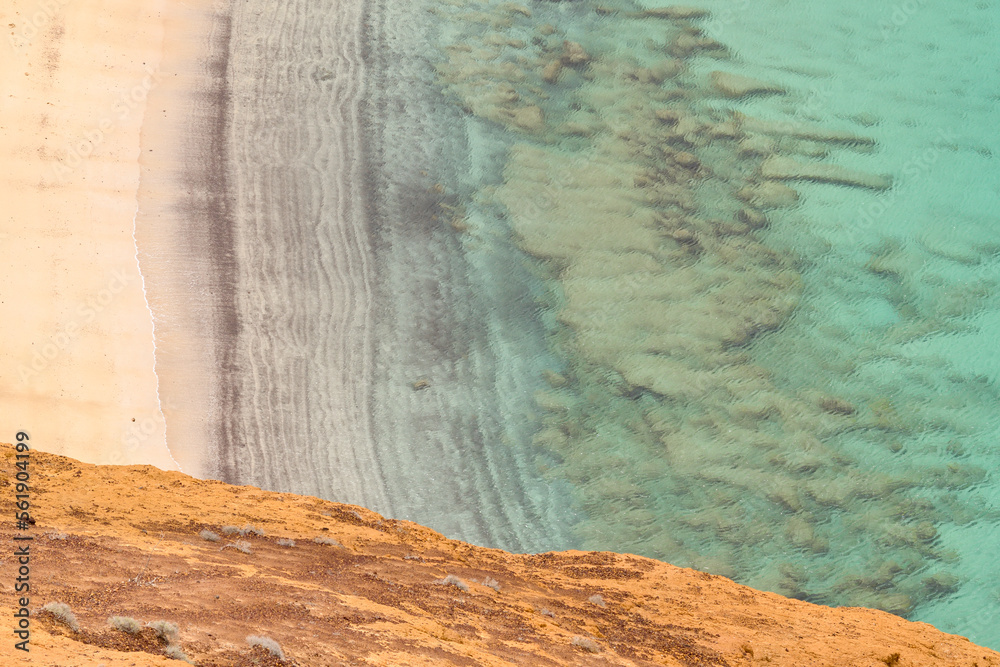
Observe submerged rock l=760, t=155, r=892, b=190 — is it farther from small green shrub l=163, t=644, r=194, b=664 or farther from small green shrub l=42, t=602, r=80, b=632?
small green shrub l=42, t=602, r=80, b=632

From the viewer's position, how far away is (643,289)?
39.7ft

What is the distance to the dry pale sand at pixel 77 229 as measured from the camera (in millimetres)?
9242

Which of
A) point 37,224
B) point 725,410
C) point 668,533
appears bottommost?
point 668,533

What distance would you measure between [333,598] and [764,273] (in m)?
8.54

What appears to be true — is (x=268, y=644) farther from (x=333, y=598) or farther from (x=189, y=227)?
(x=189, y=227)

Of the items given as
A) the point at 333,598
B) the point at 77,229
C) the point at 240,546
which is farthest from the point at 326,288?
the point at 333,598

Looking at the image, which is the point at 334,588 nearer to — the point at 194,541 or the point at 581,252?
the point at 194,541

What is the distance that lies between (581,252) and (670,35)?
5.74m

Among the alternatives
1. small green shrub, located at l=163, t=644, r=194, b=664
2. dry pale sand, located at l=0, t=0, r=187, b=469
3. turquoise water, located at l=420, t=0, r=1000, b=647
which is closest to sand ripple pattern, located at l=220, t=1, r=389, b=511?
dry pale sand, located at l=0, t=0, r=187, b=469

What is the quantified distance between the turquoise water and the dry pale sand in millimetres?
4340

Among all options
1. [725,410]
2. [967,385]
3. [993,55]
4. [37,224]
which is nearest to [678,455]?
[725,410]

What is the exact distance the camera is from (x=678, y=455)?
10422 millimetres

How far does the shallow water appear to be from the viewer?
32.3ft

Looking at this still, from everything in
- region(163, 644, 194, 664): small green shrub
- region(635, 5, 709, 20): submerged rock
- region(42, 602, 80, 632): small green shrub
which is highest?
region(635, 5, 709, 20): submerged rock
